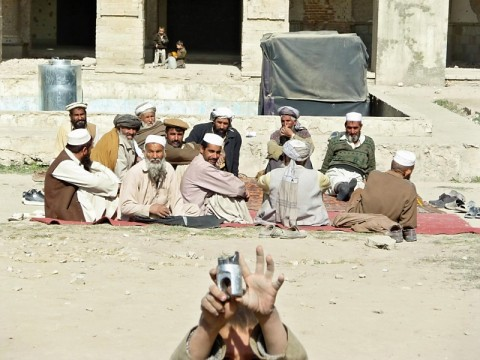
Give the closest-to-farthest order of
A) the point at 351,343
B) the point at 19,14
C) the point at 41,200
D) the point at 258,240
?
1. the point at 351,343
2. the point at 258,240
3. the point at 41,200
4. the point at 19,14

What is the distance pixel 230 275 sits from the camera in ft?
13.4

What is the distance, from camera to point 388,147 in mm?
13508

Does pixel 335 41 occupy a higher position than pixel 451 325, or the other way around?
pixel 335 41

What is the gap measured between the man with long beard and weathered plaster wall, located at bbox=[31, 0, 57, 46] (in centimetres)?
2103

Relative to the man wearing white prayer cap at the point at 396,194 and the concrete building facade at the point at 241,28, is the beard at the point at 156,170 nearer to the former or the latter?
the man wearing white prayer cap at the point at 396,194

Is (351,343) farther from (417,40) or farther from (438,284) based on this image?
(417,40)

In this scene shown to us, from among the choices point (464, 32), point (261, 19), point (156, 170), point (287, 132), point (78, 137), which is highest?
point (261, 19)

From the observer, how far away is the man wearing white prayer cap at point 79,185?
9.77 m

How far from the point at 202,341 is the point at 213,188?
19.1 ft

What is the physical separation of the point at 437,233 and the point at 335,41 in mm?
7986

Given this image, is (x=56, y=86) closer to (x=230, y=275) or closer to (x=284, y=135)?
(x=284, y=135)

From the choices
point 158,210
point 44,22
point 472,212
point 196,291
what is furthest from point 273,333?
point 44,22

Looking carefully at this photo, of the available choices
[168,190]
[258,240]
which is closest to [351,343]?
[258,240]

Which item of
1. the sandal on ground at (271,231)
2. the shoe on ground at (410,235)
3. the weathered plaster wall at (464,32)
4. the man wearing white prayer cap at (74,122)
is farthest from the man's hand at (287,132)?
the weathered plaster wall at (464,32)
